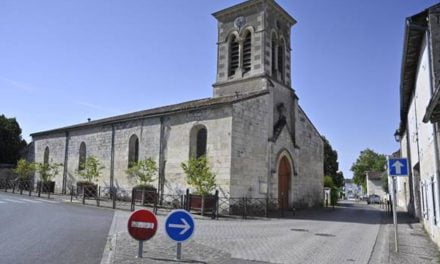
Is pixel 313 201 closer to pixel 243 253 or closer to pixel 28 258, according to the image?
pixel 243 253

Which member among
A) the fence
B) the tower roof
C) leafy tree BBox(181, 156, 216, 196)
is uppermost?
the tower roof

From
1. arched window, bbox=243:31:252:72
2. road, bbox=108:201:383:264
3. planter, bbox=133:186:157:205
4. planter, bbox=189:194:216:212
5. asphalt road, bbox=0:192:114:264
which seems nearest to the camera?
asphalt road, bbox=0:192:114:264

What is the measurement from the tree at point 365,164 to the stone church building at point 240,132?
55774mm

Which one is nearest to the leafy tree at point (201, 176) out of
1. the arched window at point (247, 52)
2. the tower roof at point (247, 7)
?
the arched window at point (247, 52)

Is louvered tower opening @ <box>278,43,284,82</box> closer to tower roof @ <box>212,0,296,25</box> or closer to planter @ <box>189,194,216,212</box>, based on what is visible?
tower roof @ <box>212,0,296,25</box>

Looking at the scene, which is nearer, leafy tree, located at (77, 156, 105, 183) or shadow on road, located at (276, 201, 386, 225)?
shadow on road, located at (276, 201, 386, 225)

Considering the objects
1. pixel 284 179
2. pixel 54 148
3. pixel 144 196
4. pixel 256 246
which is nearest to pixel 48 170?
pixel 54 148

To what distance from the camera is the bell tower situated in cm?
2316

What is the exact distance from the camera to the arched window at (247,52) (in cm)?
2384

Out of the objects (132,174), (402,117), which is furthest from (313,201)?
(132,174)

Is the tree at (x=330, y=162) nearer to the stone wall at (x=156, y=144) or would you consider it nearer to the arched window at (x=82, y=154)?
the stone wall at (x=156, y=144)

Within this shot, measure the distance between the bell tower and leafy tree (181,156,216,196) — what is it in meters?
6.57

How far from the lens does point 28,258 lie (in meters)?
6.93

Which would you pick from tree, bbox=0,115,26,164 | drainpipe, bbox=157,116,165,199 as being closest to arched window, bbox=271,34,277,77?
drainpipe, bbox=157,116,165,199
